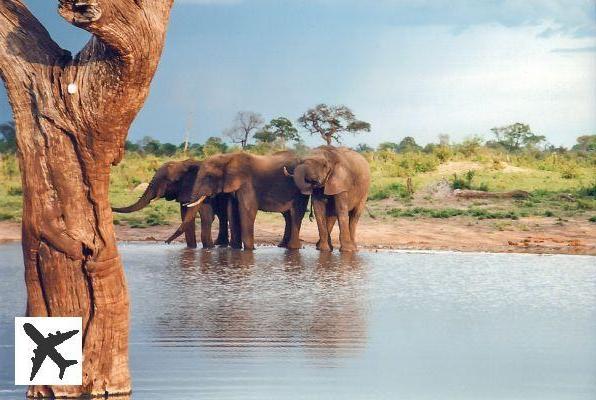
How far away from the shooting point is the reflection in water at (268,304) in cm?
961

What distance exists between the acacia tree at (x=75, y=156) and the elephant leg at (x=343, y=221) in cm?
1110

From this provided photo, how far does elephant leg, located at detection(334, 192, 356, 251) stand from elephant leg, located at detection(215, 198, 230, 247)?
69.2 inches

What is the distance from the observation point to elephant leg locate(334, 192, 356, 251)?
17875 millimetres

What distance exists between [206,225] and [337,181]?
6.42 ft

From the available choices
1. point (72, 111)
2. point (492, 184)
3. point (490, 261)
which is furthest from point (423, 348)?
point (492, 184)

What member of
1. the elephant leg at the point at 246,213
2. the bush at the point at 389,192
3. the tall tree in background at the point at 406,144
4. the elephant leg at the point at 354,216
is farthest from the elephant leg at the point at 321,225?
the tall tree in background at the point at 406,144

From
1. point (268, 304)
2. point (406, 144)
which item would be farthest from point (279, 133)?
point (268, 304)

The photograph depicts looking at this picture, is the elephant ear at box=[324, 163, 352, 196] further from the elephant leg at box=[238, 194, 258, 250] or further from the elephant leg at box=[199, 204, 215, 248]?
the elephant leg at box=[199, 204, 215, 248]

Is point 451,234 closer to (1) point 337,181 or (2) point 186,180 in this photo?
(1) point 337,181

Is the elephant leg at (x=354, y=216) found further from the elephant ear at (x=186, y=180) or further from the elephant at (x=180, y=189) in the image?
the elephant ear at (x=186, y=180)

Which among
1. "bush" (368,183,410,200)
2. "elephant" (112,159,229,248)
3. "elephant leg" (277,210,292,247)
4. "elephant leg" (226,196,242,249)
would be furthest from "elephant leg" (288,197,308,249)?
"bush" (368,183,410,200)

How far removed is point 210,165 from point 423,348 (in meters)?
9.26

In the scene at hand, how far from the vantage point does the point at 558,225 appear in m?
20.2

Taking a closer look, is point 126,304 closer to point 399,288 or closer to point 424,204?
point 399,288
